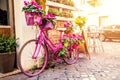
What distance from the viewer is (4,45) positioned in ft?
13.0

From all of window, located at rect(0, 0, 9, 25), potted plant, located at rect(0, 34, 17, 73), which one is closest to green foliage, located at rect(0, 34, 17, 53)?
potted plant, located at rect(0, 34, 17, 73)

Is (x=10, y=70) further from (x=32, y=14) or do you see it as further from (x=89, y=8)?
(x=89, y=8)

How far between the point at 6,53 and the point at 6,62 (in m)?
0.20

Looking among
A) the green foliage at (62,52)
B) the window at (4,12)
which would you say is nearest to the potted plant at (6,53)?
the window at (4,12)

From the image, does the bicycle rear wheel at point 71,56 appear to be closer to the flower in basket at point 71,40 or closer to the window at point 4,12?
the flower in basket at point 71,40

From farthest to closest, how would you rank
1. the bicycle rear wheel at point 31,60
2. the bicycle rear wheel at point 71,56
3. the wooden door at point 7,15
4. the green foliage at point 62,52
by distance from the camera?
the bicycle rear wheel at point 71,56, the green foliage at point 62,52, the wooden door at point 7,15, the bicycle rear wheel at point 31,60

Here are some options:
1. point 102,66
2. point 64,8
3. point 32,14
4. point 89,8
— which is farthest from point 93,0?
point 32,14

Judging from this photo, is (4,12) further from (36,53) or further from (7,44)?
(36,53)

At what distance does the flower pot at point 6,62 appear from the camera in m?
3.91

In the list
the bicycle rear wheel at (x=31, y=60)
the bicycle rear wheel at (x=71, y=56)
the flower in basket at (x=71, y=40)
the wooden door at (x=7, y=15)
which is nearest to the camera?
the bicycle rear wheel at (x=31, y=60)

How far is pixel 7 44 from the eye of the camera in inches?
158

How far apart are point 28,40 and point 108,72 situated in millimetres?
2052

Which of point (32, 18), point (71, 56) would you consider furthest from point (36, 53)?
point (71, 56)

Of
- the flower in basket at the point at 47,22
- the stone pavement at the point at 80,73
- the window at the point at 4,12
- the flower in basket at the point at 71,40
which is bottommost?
the stone pavement at the point at 80,73
